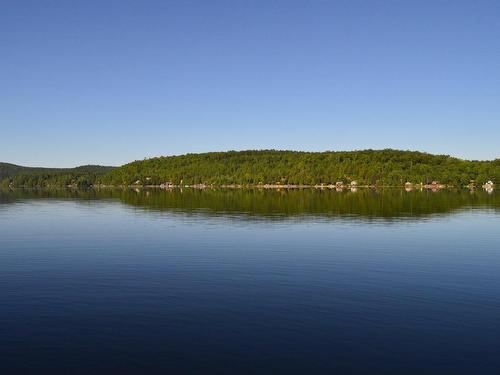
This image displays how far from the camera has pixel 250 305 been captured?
26.5 m

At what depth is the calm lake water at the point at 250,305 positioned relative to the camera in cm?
1908

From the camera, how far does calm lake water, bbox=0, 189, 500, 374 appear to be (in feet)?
62.6

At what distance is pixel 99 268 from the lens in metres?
37.7

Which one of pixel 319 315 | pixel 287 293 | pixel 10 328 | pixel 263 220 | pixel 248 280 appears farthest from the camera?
pixel 263 220

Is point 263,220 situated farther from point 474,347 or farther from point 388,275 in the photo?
point 474,347

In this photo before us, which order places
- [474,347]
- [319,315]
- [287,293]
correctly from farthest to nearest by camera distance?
[287,293] → [319,315] → [474,347]

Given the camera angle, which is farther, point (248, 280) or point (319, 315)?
point (248, 280)

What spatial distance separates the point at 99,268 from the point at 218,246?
47.2ft

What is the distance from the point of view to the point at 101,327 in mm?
22609

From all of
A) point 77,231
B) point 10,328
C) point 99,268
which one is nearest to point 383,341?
point 10,328

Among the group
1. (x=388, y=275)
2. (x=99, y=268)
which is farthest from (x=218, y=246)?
(x=388, y=275)

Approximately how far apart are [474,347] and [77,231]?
54.4m

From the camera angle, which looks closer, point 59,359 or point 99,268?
point 59,359

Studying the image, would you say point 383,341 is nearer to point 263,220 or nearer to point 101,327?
point 101,327
